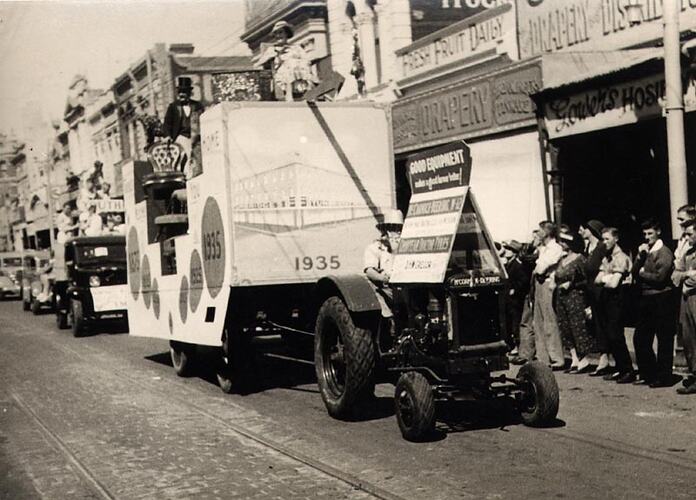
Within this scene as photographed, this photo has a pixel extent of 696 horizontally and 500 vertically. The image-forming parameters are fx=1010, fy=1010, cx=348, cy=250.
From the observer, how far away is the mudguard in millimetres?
8734

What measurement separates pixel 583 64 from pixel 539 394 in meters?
9.78

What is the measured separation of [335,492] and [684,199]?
6.92 metres

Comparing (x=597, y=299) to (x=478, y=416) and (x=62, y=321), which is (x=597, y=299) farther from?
(x=62, y=321)

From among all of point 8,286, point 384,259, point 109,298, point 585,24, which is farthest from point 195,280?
point 8,286

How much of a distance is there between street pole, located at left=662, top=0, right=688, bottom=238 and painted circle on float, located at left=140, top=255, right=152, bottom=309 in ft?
22.7

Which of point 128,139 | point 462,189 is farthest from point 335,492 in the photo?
point 128,139

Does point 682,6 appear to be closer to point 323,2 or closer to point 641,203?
point 641,203

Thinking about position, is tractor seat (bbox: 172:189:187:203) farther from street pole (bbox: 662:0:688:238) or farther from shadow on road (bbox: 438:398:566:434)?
street pole (bbox: 662:0:688:238)

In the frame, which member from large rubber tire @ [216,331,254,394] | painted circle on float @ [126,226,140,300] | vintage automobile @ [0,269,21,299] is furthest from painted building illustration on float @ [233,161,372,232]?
vintage automobile @ [0,269,21,299]

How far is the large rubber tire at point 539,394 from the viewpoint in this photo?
26.6 ft

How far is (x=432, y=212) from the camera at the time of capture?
27.2 feet

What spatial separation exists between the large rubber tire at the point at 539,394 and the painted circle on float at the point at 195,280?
4.40 m

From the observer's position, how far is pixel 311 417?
941 cm

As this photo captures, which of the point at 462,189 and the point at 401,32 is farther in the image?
the point at 401,32
